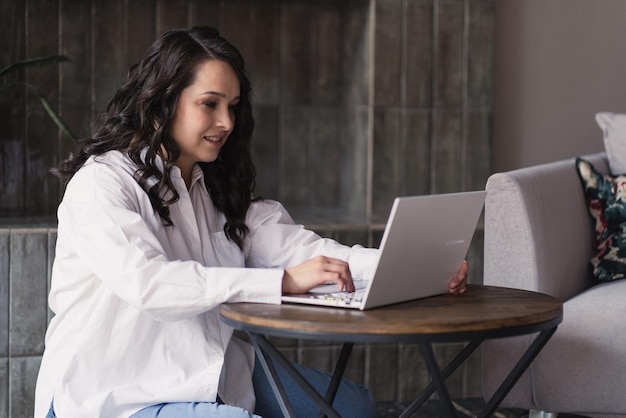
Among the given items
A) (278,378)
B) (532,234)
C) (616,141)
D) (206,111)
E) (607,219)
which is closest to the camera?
(278,378)

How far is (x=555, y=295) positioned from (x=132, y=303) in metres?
1.43

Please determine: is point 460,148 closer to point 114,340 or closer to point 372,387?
point 372,387

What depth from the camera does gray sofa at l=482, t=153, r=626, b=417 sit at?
8.73 ft

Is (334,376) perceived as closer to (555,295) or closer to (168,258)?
(168,258)

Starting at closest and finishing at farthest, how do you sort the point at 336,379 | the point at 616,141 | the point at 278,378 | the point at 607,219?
the point at 278,378, the point at 336,379, the point at 607,219, the point at 616,141

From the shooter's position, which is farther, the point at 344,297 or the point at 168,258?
the point at 168,258

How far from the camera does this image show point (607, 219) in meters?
3.03

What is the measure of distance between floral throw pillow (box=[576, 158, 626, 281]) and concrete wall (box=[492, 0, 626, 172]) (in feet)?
2.92

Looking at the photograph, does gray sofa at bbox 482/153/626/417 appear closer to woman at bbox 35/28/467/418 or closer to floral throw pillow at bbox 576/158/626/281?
floral throw pillow at bbox 576/158/626/281

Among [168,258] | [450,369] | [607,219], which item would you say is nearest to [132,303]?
[168,258]

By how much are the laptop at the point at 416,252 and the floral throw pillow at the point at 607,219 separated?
3.78 ft

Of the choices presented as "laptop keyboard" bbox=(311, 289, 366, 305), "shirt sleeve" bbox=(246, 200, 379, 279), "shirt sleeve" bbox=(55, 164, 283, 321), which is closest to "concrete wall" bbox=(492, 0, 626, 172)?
"shirt sleeve" bbox=(246, 200, 379, 279)

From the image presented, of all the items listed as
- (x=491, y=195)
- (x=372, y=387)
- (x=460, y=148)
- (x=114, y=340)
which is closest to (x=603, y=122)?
(x=460, y=148)

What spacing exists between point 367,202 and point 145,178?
5.64 feet
